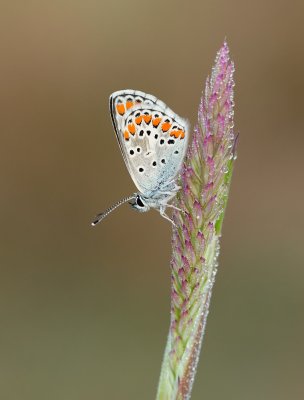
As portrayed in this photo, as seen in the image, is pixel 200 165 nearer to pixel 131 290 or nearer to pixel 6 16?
pixel 131 290

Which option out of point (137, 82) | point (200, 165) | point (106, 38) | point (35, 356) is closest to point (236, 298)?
point (35, 356)

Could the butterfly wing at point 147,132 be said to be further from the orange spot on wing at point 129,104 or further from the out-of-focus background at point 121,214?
the out-of-focus background at point 121,214

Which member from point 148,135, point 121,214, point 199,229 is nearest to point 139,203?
point 148,135

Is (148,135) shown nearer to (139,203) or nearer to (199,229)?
(139,203)

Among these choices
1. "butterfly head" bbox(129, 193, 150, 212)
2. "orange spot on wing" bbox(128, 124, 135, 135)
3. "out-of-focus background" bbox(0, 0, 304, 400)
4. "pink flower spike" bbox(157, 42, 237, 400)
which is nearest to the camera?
"pink flower spike" bbox(157, 42, 237, 400)

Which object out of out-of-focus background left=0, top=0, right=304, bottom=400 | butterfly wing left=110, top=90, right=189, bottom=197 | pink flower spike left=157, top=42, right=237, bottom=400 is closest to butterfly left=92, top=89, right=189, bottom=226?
butterfly wing left=110, top=90, right=189, bottom=197

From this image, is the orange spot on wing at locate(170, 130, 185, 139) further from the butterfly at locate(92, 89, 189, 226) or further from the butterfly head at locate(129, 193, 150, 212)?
the butterfly head at locate(129, 193, 150, 212)

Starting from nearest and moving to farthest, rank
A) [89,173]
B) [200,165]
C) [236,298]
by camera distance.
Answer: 1. [200,165]
2. [236,298]
3. [89,173]
